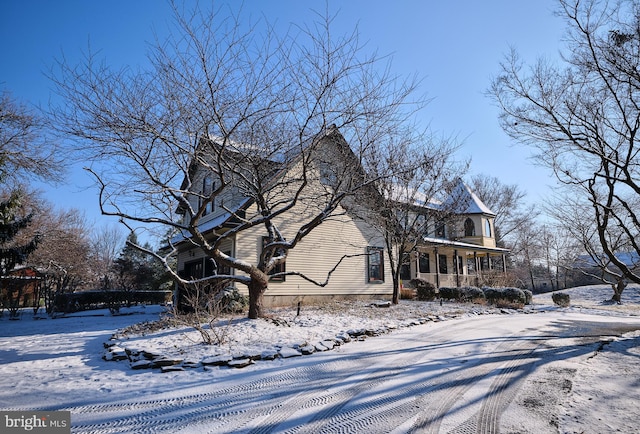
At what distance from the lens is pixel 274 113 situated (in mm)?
8250

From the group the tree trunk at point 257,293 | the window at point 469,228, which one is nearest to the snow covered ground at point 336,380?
the tree trunk at point 257,293

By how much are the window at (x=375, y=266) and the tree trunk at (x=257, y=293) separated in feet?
26.8

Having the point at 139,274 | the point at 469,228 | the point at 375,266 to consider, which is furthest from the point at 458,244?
the point at 139,274

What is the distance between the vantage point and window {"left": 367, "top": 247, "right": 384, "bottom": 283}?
16875 mm

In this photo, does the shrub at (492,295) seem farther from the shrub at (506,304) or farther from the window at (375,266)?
the window at (375,266)

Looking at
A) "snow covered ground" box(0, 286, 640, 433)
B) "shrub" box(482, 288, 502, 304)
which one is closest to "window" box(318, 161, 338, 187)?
"snow covered ground" box(0, 286, 640, 433)

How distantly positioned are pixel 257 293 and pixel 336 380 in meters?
4.80

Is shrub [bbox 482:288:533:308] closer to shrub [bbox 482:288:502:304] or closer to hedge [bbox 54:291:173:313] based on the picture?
shrub [bbox 482:288:502:304]

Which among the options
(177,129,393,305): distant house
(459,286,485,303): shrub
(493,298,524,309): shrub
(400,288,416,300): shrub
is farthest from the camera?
(400,288,416,300): shrub

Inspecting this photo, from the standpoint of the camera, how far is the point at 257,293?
9.52 m

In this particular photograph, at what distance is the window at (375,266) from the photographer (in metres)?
16.9

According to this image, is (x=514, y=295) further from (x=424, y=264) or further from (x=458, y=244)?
(x=424, y=264)

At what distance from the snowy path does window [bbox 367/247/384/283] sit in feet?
31.0

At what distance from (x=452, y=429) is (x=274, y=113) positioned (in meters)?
6.86
